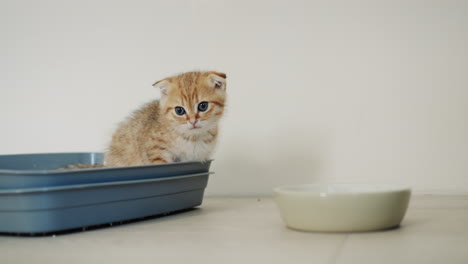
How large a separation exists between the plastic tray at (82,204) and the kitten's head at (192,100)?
0.16m

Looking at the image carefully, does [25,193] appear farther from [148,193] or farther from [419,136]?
[419,136]

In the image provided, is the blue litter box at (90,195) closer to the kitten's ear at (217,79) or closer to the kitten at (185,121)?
the kitten at (185,121)

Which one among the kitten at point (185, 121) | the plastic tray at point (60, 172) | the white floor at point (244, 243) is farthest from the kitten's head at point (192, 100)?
the white floor at point (244, 243)

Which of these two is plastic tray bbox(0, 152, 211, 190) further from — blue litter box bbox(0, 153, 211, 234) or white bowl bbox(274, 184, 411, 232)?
white bowl bbox(274, 184, 411, 232)

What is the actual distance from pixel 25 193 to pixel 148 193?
12.3 inches

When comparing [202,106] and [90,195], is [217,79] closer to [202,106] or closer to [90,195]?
[202,106]

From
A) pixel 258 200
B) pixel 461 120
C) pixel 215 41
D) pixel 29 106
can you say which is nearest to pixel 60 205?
pixel 258 200

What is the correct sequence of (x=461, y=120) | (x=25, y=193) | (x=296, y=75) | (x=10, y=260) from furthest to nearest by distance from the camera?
(x=296, y=75)
(x=461, y=120)
(x=25, y=193)
(x=10, y=260)

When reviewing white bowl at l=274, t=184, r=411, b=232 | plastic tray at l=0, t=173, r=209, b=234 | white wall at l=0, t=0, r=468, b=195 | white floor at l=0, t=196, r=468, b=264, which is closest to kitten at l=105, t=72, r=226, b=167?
plastic tray at l=0, t=173, r=209, b=234

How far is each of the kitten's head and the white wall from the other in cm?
35

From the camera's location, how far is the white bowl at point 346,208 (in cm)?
101

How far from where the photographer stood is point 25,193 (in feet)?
3.80

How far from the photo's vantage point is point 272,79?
1.87 m

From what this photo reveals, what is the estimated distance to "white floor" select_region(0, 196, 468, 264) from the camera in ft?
2.88
